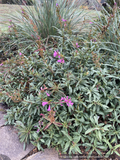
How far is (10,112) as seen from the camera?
1.69 metres

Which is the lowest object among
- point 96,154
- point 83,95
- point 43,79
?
point 96,154

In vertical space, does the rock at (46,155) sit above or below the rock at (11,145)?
below

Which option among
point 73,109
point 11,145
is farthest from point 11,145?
point 73,109

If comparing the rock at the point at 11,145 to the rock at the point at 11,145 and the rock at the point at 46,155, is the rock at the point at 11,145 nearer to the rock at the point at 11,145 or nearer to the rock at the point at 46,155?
the rock at the point at 11,145

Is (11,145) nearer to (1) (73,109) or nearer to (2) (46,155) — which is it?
(2) (46,155)

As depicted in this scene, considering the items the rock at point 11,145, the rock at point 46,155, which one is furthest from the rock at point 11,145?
the rock at point 46,155

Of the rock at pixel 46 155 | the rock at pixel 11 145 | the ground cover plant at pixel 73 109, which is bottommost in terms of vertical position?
the rock at pixel 46 155

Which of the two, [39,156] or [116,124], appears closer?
[39,156]

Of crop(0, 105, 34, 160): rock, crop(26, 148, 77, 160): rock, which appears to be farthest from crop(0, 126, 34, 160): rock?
crop(26, 148, 77, 160): rock

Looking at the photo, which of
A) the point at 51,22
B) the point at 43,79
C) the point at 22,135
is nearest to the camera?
the point at 22,135

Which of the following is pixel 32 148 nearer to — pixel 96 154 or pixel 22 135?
pixel 22 135

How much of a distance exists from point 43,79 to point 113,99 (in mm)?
967

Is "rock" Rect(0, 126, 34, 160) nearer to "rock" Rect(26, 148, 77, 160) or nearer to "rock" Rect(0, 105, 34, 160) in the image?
"rock" Rect(0, 105, 34, 160)

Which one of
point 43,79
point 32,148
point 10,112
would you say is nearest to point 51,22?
point 43,79
